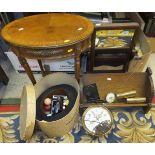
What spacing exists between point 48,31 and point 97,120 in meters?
0.71

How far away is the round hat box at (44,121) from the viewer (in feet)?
3.63

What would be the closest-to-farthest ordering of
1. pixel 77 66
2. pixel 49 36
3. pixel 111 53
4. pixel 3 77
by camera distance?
pixel 49 36 < pixel 77 66 < pixel 111 53 < pixel 3 77

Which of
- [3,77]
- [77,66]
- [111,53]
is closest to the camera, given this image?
[77,66]

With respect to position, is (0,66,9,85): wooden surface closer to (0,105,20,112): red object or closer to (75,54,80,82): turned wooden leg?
(0,105,20,112): red object

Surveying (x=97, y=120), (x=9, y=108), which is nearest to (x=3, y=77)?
(x=9, y=108)

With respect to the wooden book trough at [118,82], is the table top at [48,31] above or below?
above

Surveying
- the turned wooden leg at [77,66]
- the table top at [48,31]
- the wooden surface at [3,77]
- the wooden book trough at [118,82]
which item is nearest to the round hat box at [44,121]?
the turned wooden leg at [77,66]

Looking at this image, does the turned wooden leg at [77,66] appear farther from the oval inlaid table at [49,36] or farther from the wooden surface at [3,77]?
the wooden surface at [3,77]

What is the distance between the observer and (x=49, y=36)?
1058 millimetres

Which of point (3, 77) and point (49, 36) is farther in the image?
point (3, 77)

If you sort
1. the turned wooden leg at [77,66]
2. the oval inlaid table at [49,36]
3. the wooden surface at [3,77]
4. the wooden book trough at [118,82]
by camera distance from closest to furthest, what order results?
the oval inlaid table at [49,36]
the turned wooden leg at [77,66]
the wooden book trough at [118,82]
the wooden surface at [3,77]

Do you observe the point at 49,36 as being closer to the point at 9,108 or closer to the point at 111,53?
the point at 111,53
